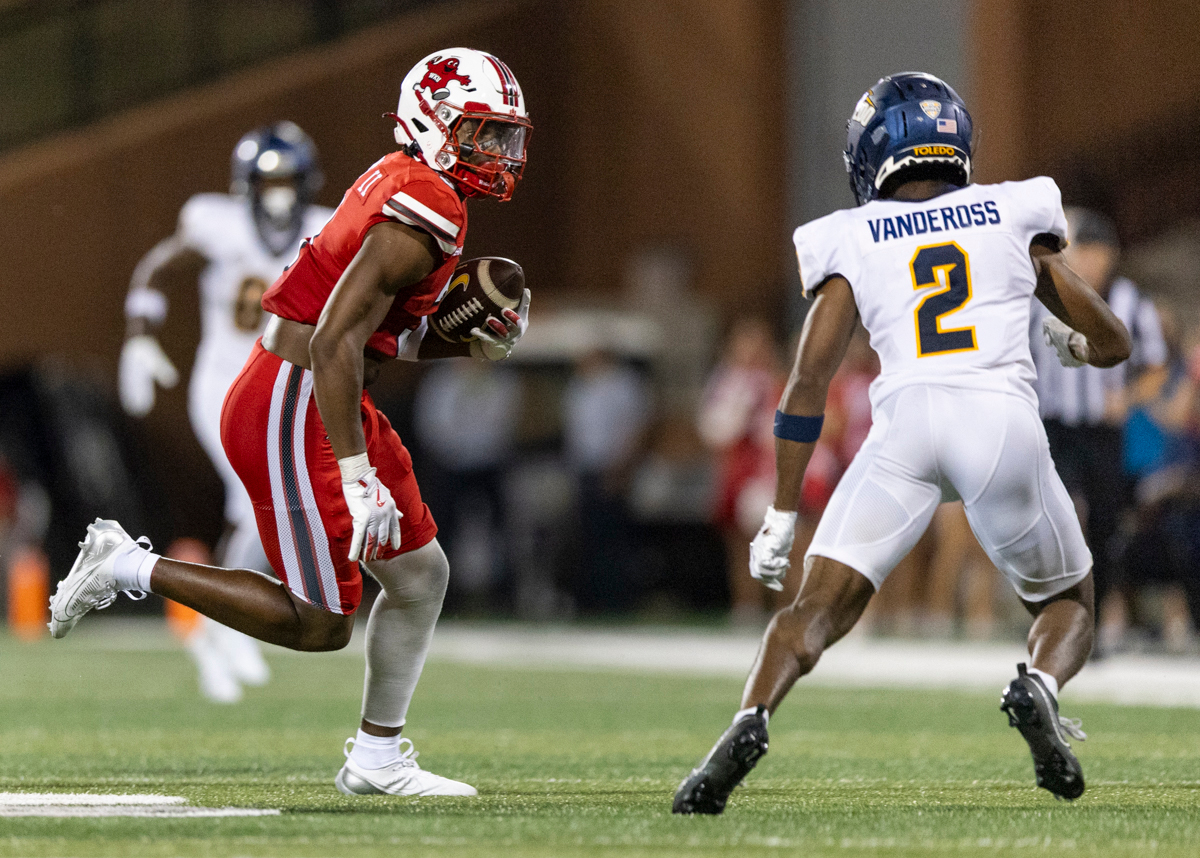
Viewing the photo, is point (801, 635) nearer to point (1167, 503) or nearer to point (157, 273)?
point (157, 273)

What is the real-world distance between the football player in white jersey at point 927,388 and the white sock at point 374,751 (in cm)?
93

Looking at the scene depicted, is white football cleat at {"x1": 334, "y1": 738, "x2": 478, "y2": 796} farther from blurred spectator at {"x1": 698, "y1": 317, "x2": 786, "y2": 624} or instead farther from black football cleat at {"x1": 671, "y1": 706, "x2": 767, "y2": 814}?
blurred spectator at {"x1": 698, "y1": 317, "x2": 786, "y2": 624}

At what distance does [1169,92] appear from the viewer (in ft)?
48.4

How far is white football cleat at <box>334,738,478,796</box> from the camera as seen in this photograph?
5.04m

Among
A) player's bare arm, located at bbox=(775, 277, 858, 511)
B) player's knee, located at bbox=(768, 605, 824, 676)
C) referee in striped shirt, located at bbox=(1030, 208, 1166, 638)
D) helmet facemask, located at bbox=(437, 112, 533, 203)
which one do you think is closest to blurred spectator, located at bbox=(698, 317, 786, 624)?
referee in striped shirt, located at bbox=(1030, 208, 1166, 638)

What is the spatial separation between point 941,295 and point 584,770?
189 centimetres

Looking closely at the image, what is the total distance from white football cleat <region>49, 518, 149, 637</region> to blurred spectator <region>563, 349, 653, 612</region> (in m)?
9.32

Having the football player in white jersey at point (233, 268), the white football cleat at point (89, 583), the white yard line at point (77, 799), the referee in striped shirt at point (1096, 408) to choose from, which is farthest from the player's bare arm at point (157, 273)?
the referee in striped shirt at point (1096, 408)

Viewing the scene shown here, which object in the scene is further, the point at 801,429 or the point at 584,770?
the point at 584,770

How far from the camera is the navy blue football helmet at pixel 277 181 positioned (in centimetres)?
795

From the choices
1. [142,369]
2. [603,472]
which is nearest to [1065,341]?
[142,369]

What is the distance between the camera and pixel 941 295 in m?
4.62

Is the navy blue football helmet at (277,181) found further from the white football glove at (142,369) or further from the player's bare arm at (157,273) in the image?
the white football glove at (142,369)

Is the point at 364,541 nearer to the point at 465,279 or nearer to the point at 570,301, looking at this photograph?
the point at 465,279
